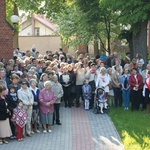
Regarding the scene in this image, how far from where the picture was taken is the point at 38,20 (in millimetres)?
68062

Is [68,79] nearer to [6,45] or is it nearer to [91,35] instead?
[6,45]

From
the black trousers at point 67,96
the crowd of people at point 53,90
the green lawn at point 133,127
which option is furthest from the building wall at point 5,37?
the green lawn at point 133,127

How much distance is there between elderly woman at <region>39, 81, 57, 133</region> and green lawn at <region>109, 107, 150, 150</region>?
90.6 inches

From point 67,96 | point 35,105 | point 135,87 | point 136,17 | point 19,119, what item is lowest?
point 19,119

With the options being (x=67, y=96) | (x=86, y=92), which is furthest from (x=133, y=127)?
(x=67, y=96)

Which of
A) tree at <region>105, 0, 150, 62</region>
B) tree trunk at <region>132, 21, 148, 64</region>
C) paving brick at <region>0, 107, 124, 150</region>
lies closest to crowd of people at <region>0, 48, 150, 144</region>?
paving brick at <region>0, 107, 124, 150</region>

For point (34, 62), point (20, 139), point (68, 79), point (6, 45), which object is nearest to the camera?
point (20, 139)

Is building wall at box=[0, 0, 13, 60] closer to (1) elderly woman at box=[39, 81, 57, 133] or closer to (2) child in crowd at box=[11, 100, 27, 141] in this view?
(1) elderly woman at box=[39, 81, 57, 133]

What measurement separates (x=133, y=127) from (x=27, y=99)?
142 inches

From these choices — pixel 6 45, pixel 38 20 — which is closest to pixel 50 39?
pixel 38 20

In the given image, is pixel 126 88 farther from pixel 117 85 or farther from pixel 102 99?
pixel 102 99

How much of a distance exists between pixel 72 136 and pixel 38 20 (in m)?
58.2

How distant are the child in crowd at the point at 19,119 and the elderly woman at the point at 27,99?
0.27 m

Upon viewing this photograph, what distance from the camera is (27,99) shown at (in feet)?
37.4
